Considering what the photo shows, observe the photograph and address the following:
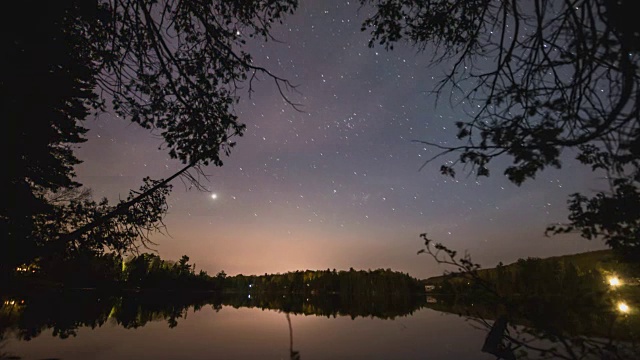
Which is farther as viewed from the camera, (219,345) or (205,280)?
(205,280)

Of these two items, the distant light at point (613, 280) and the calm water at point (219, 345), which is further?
the calm water at point (219, 345)

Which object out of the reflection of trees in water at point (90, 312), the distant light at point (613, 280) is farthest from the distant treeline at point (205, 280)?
the distant light at point (613, 280)

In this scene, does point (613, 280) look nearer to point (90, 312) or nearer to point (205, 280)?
point (90, 312)

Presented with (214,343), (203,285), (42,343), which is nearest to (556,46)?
(214,343)

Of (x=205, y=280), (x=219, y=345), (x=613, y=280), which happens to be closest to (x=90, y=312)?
(x=219, y=345)

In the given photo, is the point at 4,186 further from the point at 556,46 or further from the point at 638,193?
the point at 638,193

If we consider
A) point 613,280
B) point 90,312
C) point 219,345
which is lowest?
point 219,345

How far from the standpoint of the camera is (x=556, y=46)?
4348mm

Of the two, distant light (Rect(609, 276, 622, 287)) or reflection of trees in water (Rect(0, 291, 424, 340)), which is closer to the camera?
distant light (Rect(609, 276, 622, 287))

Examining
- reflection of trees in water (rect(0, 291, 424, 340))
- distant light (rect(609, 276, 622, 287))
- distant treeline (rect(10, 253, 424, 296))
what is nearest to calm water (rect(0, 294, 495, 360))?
reflection of trees in water (rect(0, 291, 424, 340))

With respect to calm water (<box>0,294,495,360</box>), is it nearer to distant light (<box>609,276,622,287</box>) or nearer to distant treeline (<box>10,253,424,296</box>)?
distant light (<box>609,276,622,287</box>)

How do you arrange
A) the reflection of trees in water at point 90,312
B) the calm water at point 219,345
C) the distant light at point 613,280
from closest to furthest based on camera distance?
1. the distant light at point 613,280
2. the calm water at point 219,345
3. the reflection of trees in water at point 90,312

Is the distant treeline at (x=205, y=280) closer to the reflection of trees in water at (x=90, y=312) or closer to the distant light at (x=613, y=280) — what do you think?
the reflection of trees in water at (x=90, y=312)

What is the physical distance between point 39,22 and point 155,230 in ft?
14.2
